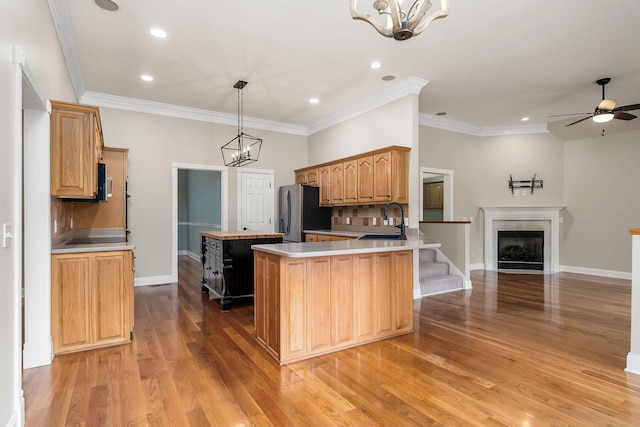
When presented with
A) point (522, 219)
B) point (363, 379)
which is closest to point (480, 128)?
point (522, 219)

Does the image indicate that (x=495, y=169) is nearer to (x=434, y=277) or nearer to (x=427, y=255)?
(x=427, y=255)

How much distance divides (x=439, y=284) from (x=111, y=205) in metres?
4.97

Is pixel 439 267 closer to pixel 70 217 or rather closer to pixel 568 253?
pixel 568 253

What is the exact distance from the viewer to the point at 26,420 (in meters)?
1.97

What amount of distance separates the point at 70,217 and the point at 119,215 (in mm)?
600

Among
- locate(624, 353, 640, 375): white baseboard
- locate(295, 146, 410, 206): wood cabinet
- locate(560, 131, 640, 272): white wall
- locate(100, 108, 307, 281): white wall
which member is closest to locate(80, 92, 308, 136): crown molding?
locate(100, 108, 307, 281): white wall

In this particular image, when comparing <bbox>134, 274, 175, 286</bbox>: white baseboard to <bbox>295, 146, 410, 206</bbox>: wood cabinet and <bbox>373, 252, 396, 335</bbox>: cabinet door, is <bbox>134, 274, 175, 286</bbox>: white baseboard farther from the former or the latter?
<bbox>373, 252, 396, 335</bbox>: cabinet door

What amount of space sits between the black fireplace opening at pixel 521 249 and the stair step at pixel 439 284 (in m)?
2.42

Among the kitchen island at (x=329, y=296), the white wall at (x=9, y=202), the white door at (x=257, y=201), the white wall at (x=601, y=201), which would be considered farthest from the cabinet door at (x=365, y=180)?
the white wall at (x=601, y=201)

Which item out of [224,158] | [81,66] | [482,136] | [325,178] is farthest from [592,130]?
[81,66]

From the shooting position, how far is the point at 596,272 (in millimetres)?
6602

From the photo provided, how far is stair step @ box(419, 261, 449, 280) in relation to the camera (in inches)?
213

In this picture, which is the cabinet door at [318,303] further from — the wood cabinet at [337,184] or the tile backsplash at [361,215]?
the wood cabinet at [337,184]

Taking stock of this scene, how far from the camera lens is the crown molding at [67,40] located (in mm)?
3004
